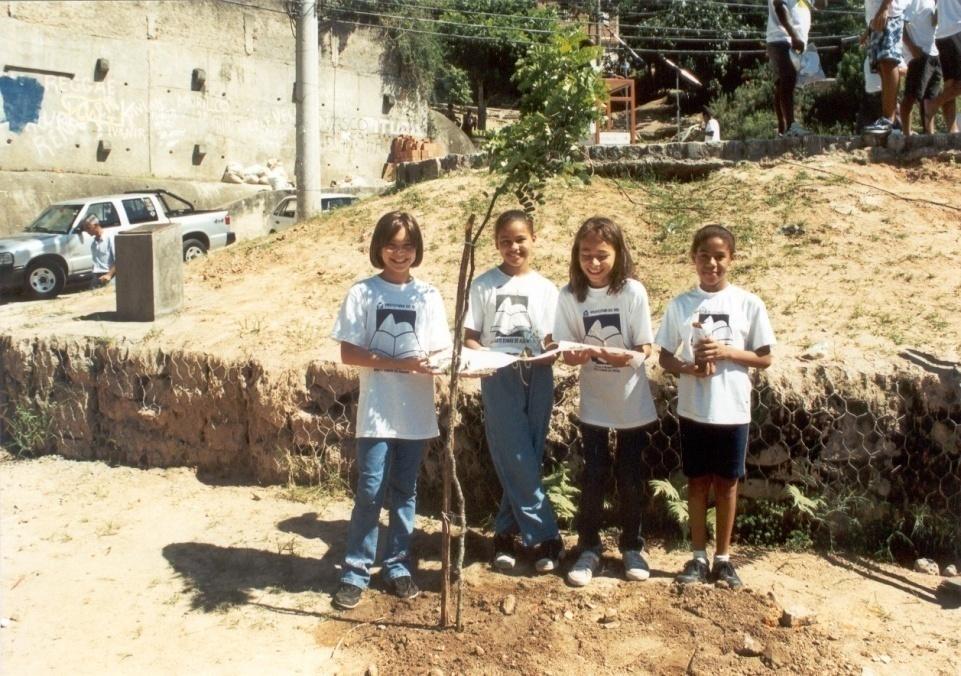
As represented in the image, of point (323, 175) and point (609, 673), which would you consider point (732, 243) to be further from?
point (323, 175)

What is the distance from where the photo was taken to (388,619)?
11.0 ft

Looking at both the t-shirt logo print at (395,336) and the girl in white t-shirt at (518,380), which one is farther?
the girl in white t-shirt at (518,380)

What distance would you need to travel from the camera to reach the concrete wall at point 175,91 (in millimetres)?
15539

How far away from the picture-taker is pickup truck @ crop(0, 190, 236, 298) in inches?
435

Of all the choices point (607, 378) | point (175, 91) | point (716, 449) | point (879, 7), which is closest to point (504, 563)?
point (607, 378)

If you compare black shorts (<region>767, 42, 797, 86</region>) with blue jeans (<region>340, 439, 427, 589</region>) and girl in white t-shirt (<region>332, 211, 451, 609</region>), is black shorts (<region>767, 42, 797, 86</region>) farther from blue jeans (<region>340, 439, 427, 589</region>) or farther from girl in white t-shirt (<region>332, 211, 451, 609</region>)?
blue jeans (<region>340, 439, 427, 589</region>)

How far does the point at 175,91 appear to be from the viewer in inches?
691

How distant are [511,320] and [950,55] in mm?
4451

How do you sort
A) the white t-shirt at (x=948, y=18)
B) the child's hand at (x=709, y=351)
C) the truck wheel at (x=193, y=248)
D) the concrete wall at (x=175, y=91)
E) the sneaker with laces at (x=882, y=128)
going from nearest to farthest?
the child's hand at (x=709, y=351) < the white t-shirt at (x=948, y=18) < the sneaker with laces at (x=882, y=128) < the truck wheel at (x=193, y=248) < the concrete wall at (x=175, y=91)

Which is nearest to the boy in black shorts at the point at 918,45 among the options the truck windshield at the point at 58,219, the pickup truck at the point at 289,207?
the pickup truck at the point at 289,207

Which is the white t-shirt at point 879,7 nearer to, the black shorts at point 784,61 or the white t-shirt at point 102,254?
the black shorts at point 784,61

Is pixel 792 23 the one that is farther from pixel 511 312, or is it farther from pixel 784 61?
pixel 511 312

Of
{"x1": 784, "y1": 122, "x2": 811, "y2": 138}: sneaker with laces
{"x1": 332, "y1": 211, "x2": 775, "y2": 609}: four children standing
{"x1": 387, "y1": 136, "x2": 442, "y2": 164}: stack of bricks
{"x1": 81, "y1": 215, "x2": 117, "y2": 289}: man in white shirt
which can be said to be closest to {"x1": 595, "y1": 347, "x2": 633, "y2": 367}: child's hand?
{"x1": 332, "y1": 211, "x2": 775, "y2": 609}: four children standing

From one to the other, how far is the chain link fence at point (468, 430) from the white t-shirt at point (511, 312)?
0.83 metres
